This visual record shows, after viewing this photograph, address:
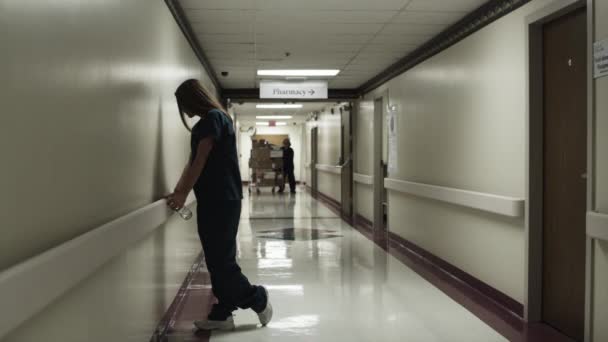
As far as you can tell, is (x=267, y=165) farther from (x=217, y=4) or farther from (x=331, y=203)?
(x=217, y=4)

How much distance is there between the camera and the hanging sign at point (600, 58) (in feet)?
9.26

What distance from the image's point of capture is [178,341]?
10.8 ft

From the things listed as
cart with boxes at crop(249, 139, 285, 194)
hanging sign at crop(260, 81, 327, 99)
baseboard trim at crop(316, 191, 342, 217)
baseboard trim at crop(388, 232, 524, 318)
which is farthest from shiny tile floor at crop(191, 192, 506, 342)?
Answer: cart with boxes at crop(249, 139, 285, 194)

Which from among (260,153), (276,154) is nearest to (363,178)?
(276,154)

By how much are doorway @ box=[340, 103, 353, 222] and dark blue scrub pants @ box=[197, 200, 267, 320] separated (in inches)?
258

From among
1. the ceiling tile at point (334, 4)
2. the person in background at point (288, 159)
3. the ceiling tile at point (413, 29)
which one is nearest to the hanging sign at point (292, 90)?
the ceiling tile at point (413, 29)

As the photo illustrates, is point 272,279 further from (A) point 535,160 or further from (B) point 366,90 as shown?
(B) point 366,90

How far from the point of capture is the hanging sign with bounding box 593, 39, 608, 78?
2.82 meters

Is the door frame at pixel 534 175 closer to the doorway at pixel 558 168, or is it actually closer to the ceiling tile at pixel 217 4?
the doorway at pixel 558 168

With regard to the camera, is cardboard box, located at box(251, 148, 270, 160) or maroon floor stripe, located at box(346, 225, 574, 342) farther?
cardboard box, located at box(251, 148, 270, 160)

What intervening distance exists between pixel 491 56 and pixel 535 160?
106cm

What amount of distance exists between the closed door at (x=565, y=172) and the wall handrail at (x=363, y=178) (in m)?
4.90

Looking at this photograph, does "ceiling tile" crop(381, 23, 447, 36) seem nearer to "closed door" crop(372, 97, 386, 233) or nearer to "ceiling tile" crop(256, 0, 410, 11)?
"ceiling tile" crop(256, 0, 410, 11)

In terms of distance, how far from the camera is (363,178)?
9.02 m
